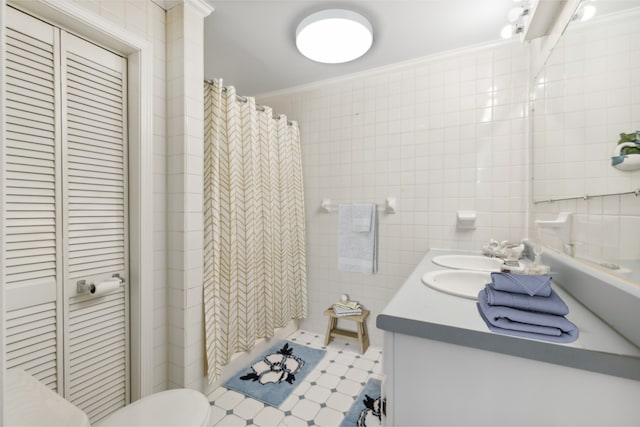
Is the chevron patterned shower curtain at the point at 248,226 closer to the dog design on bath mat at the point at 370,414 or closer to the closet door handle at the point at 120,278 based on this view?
the closet door handle at the point at 120,278

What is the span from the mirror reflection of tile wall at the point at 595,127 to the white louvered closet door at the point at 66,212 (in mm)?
1968

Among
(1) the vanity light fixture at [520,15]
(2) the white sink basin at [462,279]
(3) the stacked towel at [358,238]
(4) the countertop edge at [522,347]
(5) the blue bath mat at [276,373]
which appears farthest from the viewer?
(3) the stacked towel at [358,238]

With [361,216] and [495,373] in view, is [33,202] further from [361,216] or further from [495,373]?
[361,216]

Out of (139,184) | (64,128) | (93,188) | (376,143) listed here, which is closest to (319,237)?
(376,143)

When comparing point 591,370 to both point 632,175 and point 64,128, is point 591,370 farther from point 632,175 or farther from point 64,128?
point 64,128

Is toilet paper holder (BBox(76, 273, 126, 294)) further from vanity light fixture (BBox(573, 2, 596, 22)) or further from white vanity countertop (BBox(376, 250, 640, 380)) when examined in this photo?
vanity light fixture (BBox(573, 2, 596, 22))

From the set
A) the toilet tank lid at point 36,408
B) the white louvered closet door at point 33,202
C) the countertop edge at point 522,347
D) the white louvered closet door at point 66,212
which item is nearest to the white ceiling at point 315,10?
the white louvered closet door at point 66,212

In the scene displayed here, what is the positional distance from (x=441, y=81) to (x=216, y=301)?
2222mm

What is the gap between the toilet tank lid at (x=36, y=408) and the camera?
69 cm

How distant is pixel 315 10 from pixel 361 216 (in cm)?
143

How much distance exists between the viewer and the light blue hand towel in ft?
7.20

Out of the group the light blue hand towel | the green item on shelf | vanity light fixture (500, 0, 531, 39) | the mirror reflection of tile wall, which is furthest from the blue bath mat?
vanity light fixture (500, 0, 531, 39)

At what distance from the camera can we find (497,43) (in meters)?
1.83

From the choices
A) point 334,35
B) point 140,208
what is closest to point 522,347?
point 140,208
